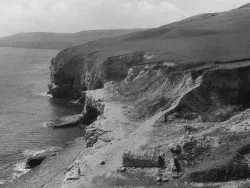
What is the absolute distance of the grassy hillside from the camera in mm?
85863

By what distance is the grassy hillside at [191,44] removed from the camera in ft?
282

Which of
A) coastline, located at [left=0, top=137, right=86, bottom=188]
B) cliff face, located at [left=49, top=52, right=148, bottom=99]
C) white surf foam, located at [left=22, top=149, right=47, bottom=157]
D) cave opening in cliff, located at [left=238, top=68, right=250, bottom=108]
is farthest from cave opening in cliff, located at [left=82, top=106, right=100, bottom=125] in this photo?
cave opening in cliff, located at [left=238, top=68, right=250, bottom=108]

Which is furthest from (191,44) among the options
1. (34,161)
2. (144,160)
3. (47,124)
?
(144,160)

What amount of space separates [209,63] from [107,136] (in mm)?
27927

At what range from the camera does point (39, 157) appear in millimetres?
59156

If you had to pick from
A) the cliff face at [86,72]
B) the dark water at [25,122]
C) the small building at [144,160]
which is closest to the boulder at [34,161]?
the dark water at [25,122]

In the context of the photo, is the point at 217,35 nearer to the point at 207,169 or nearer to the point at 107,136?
the point at 107,136

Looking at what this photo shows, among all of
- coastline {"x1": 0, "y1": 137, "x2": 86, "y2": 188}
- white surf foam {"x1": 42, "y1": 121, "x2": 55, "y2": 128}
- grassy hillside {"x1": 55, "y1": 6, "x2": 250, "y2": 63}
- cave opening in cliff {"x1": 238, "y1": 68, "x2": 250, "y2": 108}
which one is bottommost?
coastline {"x1": 0, "y1": 137, "x2": 86, "y2": 188}

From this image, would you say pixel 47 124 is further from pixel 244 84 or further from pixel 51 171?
pixel 244 84

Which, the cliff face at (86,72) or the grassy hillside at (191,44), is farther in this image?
the cliff face at (86,72)

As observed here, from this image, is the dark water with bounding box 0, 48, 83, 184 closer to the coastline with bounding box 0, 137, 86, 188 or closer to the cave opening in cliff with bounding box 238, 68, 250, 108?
the coastline with bounding box 0, 137, 86, 188

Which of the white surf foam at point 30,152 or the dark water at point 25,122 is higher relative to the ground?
the dark water at point 25,122

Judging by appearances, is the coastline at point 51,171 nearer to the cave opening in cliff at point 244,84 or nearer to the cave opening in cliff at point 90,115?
the cave opening in cliff at point 90,115

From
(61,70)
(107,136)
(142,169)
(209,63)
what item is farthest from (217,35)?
(142,169)
